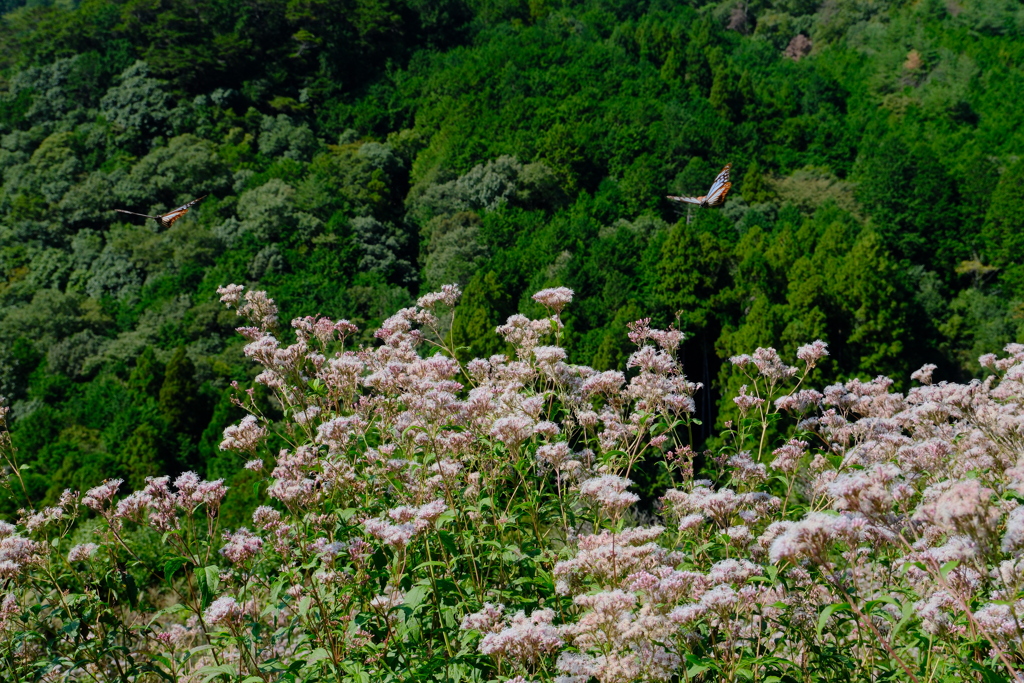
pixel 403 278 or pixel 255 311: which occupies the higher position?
pixel 255 311

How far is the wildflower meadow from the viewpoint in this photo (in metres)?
2.92

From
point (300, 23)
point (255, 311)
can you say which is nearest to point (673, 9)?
point (300, 23)

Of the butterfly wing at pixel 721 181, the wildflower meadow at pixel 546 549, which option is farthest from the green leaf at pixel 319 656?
the butterfly wing at pixel 721 181

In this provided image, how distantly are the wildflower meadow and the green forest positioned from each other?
15.3 m

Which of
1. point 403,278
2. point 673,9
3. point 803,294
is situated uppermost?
point 673,9

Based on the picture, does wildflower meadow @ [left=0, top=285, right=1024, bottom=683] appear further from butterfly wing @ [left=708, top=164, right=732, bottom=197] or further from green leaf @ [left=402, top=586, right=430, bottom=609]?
butterfly wing @ [left=708, top=164, right=732, bottom=197]

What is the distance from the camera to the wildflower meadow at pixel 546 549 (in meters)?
2.92

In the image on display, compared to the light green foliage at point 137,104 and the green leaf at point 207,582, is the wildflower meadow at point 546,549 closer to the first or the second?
the green leaf at point 207,582

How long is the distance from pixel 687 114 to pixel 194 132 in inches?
1526

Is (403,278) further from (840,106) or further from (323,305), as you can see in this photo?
(840,106)

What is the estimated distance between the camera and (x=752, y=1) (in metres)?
89.3

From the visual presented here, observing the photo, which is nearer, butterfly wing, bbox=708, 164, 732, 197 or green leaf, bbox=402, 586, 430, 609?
green leaf, bbox=402, 586, 430, 609

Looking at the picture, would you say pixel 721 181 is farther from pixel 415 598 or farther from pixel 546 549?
pixel 415 598

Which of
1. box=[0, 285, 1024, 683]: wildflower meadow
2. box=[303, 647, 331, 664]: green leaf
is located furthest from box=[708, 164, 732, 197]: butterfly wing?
box=[303, 647, 331, 664]: green leaf
